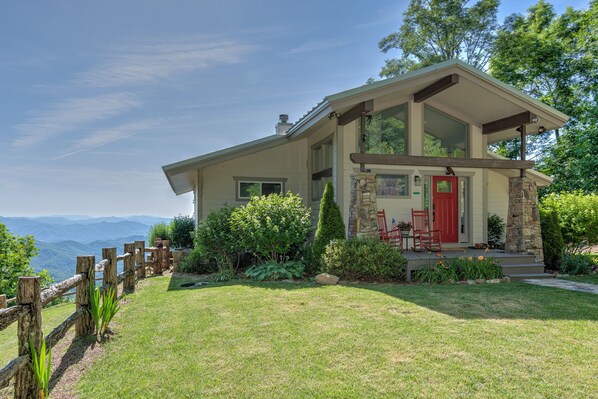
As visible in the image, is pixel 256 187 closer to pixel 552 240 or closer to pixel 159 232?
pixel 159 232

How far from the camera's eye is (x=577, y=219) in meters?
10.0

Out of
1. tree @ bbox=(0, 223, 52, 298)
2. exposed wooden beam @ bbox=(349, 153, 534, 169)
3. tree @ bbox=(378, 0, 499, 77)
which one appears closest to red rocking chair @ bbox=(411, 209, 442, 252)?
exposed wooden beam @ bbox=(349, 153, 534, 169)

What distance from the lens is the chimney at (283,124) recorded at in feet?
47.2

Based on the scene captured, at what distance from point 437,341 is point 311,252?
4906mm

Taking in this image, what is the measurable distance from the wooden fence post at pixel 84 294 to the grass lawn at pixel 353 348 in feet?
1.13

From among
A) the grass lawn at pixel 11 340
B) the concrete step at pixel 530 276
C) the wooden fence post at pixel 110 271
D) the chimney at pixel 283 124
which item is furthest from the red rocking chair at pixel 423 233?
the grass lawn at pixel 11 340

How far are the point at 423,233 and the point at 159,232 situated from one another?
429 inches

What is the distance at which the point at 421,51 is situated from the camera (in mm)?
20922

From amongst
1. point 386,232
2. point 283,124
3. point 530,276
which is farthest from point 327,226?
point 283,124

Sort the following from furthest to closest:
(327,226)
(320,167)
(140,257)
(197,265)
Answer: (320,167) → (197,265) → (140,257) → (327,226)

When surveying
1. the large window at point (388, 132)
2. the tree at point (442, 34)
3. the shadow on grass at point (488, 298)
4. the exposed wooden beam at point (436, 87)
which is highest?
the tree at point (442, 34)

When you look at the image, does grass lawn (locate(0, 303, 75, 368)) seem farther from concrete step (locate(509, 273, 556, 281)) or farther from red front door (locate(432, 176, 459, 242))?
red front door (locate(432, 176, 459, 242))

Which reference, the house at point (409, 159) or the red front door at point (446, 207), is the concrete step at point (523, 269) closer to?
the house at point (409, 159)

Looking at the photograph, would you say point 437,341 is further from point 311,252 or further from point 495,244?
point 495,244
